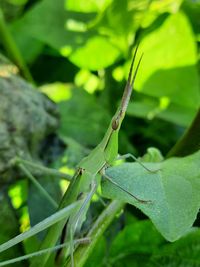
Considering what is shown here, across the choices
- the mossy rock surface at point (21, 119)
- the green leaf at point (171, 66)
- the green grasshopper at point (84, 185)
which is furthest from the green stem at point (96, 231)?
the green leaf at point (171, 66)

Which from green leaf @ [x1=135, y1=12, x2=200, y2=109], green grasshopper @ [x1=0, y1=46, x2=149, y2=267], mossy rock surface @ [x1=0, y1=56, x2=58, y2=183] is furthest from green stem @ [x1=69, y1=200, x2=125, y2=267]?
green leaf @ [x1=135, y1=12, x2=200, y2=109]

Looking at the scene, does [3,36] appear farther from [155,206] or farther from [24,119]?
[155,206]

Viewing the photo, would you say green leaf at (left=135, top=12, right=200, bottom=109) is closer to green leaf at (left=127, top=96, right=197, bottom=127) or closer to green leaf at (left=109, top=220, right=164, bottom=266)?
green leaf at (left=127, top=96, right=197, bottom=127)

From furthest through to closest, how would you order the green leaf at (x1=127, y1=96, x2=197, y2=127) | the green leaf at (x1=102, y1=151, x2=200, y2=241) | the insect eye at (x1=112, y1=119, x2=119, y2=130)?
the green leaf at (x1=127, y1=96, x2=197, y2=127), the insect eye at (x1=112, y1=119, x2=119, y2=130), the green leaf at (x1=102, y1=151, x2=200, y2=241)

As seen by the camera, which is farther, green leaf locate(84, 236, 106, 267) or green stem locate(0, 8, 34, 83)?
green stem locate(0, 8, 34, 83)

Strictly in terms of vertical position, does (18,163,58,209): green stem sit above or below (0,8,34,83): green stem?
below

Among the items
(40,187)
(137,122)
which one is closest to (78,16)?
Answer: (137,122)
